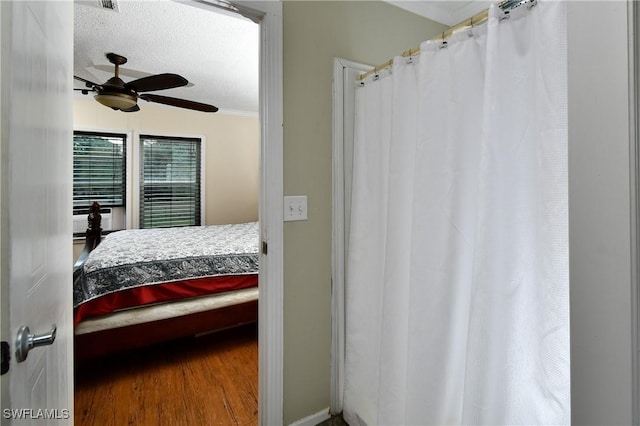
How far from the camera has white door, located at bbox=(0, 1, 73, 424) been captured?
626 millimetres

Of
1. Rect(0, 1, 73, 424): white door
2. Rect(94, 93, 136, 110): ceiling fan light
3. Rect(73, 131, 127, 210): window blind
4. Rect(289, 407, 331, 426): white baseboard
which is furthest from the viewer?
Rect(73, 131, 127, 210): window blind

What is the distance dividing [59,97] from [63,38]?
226 mm

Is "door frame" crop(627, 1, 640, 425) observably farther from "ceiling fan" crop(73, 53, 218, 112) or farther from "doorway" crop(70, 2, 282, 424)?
"ceiling fan" crop(73, 53, 218, 112)

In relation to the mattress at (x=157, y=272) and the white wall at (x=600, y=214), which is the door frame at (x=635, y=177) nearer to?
the white wall at (x=600, y=214)

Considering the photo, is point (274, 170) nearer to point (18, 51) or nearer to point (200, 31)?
point (18, 51)

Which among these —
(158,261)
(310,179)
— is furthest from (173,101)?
(310,179)

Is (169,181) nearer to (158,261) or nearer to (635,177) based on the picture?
(158,261)

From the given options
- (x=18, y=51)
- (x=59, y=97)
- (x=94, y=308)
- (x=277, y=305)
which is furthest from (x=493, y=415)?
(x=94, y=308)

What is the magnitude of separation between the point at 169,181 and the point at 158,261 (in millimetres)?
2641

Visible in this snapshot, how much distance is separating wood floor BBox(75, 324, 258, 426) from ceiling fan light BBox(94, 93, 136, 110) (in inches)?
79.9

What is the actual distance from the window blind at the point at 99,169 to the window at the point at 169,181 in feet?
0.88

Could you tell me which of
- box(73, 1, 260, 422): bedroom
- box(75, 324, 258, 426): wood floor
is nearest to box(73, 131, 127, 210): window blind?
box(73, 1, 260, 422): bedroom

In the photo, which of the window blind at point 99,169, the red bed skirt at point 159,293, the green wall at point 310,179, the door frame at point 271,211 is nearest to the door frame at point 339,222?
the green wall at point 310,179

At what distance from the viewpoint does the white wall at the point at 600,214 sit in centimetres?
50
